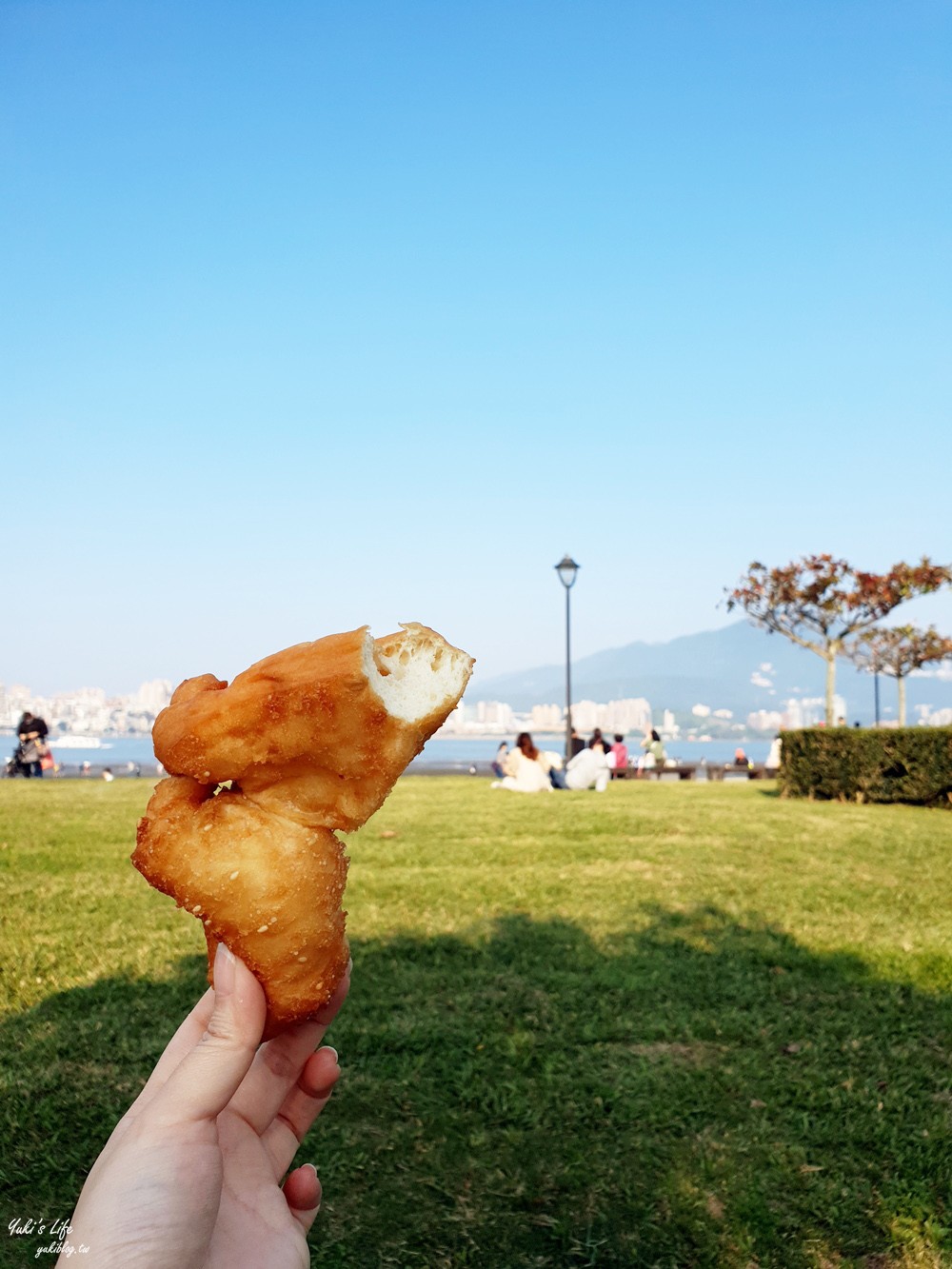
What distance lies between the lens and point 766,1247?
334 centimetres

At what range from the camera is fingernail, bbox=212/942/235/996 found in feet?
6.77

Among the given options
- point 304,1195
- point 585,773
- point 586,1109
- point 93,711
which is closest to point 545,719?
point 93,711

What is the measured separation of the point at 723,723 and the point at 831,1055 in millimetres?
160294

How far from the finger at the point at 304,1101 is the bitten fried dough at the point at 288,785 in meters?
0.31

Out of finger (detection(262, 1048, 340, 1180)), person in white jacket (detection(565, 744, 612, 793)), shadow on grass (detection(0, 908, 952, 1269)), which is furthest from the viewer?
person in white jacket (detection(565, 744, 612, 793))

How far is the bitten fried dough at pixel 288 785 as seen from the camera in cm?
221

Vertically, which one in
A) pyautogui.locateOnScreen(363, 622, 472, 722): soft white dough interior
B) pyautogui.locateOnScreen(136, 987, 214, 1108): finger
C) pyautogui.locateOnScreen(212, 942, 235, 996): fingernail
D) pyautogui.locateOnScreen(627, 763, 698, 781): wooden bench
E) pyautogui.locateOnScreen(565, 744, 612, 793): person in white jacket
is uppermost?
pyautogui.locateOnScreen(363, 622, 472, 722): soft white dough interior

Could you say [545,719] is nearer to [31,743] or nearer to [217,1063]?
[31,743]

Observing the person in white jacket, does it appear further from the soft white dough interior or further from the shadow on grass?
the soft white dough interior

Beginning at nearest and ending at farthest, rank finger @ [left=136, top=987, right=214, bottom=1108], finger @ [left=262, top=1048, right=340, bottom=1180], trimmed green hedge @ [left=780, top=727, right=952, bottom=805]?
finger @ [left=136, top=987, right=214, bottom=1108] → finger @ [left=262, top=1048, right=340, bottom=1180] → trimmed green hedge @ [left=780, top=727, right=952, bottom=805]

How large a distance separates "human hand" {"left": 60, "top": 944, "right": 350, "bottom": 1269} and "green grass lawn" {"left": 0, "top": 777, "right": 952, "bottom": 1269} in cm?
127

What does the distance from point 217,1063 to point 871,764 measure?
1679 cm

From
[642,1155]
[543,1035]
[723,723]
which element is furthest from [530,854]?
[723,723]

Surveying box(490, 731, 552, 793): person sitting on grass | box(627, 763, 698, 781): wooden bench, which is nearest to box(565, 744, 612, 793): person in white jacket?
box(490, 731, 552, 793): person sitting on grass
